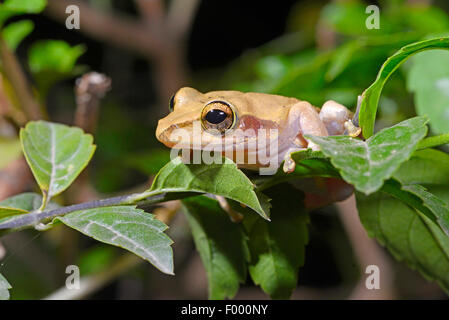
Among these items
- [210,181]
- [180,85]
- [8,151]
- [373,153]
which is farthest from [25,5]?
[180,85]

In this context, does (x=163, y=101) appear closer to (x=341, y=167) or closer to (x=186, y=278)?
(x=186, y=278)

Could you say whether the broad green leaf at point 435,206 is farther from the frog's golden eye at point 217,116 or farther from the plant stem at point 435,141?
the frog's golden eye at point 217,116

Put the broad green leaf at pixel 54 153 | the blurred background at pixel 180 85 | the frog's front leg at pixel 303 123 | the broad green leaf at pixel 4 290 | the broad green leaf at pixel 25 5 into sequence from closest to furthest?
the broad green leaf at pixel 4 290, the broad green leaf at pixel 54 153, the frog's front leg at pixel 303 123, the broad green leaf at pixel 25 5, the blurred background at pixel 180 85

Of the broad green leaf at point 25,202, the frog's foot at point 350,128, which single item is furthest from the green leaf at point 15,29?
the frog's foot at point 350,128

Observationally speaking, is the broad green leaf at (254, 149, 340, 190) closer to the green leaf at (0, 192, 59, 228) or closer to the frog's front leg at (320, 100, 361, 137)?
the frog's front leg at (320, 100, 361, 137)
